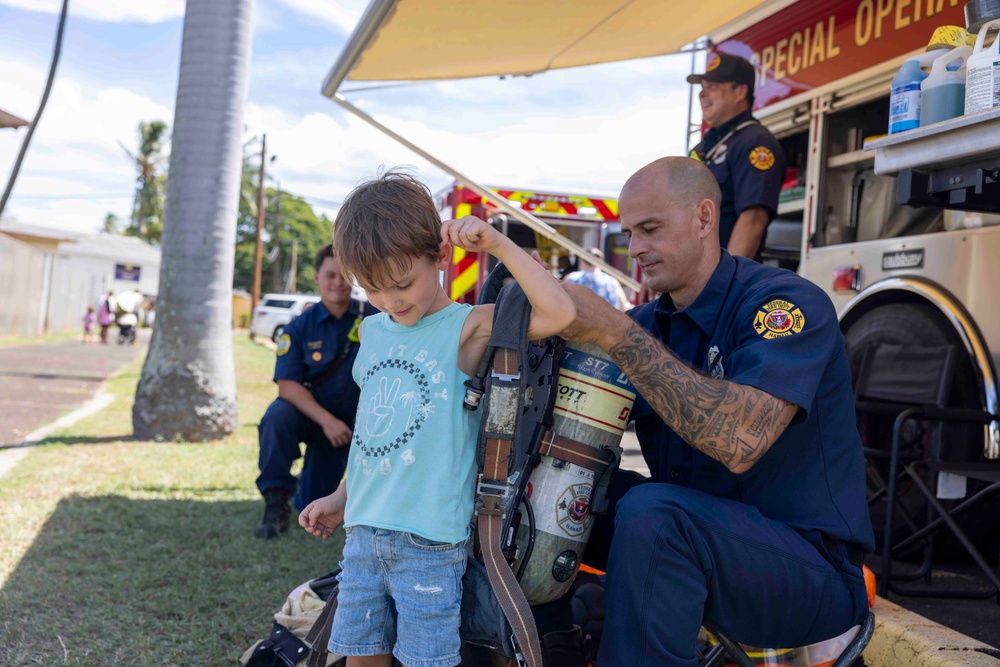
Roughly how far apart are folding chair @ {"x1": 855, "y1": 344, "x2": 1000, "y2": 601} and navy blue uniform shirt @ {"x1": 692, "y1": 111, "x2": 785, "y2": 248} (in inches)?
31.0

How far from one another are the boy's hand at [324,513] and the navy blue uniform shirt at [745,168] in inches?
78.1

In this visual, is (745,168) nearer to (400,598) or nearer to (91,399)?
(400,598)

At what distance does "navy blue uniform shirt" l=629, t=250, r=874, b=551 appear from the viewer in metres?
1.82

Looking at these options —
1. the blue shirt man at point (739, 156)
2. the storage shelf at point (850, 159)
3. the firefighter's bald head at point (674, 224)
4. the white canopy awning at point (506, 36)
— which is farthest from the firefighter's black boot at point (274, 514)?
the storage shelf at point (850, 159)

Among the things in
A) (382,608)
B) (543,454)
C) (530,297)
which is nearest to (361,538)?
(382,608)

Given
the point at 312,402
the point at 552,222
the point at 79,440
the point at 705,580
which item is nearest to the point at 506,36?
the point at 312,402

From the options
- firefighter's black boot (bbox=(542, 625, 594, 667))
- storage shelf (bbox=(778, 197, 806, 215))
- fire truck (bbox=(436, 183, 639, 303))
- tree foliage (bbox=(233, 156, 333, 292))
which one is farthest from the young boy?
tree foliage (bbox=(233, 156, 333, 292))

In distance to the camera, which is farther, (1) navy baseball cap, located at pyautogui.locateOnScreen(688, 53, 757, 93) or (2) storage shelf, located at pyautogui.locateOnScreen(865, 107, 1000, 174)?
(1) navy baseball cap, located at pyautogui.locateOnScreen(688, 53, 757, 93)

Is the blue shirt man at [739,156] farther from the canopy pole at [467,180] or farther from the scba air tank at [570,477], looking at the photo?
the scba air tank at [570,477]

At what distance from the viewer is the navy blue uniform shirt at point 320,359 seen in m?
4.32

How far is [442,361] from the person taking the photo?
195 cm

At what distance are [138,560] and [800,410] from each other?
120 inches

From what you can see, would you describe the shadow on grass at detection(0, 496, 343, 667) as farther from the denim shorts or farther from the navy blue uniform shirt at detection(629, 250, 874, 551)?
the navy blue uniform shirt at detection(629, 250, 874, 551)

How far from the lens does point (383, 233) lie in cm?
189
